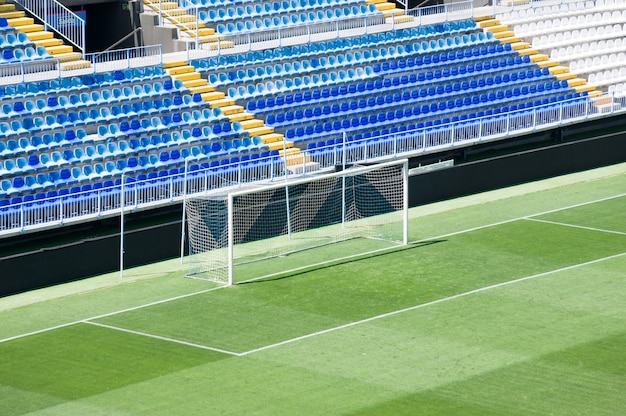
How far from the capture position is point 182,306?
26172 mm

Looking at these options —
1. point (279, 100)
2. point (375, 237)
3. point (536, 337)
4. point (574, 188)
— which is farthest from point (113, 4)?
point (536, 337)

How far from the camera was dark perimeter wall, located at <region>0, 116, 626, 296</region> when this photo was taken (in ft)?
90.1

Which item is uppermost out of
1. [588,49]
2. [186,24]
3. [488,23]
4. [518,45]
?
[186,24]

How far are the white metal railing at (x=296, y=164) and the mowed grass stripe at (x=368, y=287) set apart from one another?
4.04 meters

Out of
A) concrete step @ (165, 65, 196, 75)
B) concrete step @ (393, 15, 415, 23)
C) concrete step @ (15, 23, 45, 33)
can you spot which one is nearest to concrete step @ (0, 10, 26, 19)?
concrete step @ (15, 23, 45, 33)

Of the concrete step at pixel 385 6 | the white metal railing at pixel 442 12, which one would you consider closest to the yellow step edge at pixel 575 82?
the white metal railing at pixel 442 12

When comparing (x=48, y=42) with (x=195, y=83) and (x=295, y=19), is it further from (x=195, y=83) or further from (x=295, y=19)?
(x=295, y=19)

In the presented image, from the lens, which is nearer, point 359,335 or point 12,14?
point 359,335

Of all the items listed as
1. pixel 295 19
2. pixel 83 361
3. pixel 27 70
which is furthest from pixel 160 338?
pixel 295 19

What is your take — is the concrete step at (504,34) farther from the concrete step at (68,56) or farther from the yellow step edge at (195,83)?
the concrete step at (68,56)

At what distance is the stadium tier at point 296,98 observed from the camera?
30891 millimetres

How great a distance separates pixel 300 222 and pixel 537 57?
44.9ft

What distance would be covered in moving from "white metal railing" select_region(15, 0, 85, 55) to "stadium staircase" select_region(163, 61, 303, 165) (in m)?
2.38

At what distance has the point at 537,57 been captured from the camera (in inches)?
1647
